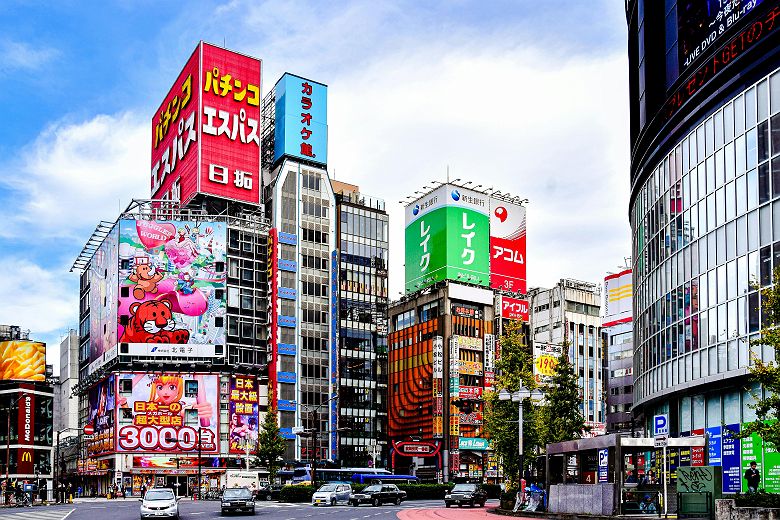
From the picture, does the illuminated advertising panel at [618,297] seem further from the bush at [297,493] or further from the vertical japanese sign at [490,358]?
the bush at [297,493]

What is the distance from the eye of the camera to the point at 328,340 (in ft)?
443

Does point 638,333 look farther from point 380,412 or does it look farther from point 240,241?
point 380,412

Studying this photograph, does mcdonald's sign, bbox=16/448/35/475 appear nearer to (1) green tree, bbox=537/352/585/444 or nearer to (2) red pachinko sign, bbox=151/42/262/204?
(2) red pachinko sign, bbox=151/42/262/204

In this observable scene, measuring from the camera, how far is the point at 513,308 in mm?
144250

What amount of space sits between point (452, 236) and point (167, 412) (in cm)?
4702

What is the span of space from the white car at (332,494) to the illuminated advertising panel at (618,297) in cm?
9231

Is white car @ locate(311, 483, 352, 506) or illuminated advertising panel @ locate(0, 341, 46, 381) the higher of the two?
illuminated advertising panel @ locate(0, 341, 46, 381)

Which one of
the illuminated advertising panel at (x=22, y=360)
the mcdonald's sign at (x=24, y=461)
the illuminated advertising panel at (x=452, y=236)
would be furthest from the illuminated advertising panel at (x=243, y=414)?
the illuminated advertising panel at (x=22, y=360)

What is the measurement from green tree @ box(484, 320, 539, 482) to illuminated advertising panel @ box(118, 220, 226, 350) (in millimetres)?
59923

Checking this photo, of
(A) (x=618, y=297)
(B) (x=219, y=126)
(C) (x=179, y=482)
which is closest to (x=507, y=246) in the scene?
(A) (x=618, y=297)

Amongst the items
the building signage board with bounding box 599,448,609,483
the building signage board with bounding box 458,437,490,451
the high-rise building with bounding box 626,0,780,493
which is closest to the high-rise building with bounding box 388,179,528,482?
the building signage board with bounding box 458,437,490,451

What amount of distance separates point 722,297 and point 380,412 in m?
103

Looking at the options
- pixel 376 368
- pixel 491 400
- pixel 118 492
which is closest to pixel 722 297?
pixel 491 400

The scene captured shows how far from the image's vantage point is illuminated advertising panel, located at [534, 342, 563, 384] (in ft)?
472
